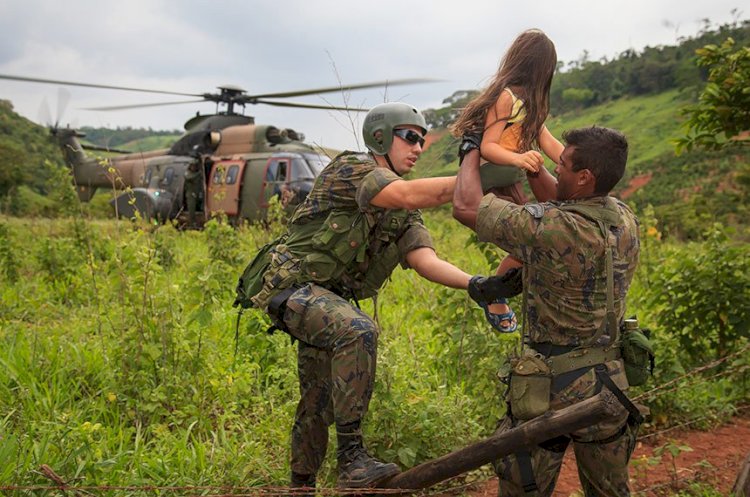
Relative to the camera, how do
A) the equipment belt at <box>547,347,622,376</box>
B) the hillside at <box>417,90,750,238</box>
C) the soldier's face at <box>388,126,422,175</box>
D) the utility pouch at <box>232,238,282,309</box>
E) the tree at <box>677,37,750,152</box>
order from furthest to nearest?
the hillside at <box>417,90,750,238</box> → the tree at <box>677,37,750,152</box> → the utility pouch at <box>232,238,282,309</box> → the soldier's face at <box>388,126,422,175</box> → the equipment belt at <box>547,347,622,376</box>

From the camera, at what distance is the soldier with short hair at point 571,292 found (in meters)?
2.48

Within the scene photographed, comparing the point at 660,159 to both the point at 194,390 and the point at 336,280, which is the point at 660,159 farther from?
the point at 336,280

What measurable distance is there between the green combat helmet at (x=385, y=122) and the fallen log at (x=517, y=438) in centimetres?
135

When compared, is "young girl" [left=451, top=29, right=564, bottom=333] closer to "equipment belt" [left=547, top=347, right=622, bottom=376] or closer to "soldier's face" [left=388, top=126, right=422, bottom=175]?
"soldier's face" [left=388, top=126, right=422, bottom=175]

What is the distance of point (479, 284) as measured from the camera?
9.20 feet

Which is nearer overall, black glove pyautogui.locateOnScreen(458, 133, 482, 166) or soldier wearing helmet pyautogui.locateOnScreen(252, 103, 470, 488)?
black glove pyautogui.locateOnScreen(458, 133, 482, 166)

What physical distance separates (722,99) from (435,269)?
3559 millimetres

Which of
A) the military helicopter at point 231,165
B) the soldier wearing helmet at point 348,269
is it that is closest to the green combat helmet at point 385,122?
the soldier wearing helmet at point 348,269

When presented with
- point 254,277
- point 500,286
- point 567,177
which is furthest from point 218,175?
point 567,177

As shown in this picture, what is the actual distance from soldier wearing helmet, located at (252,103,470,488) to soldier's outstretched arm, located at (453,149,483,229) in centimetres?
12

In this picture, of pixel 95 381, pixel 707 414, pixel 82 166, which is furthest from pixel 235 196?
pixel 707 414

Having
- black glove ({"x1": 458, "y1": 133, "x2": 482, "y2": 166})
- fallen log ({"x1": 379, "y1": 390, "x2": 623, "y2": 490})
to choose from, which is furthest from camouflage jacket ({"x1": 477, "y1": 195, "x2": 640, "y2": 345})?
fallen log ({"x1": 379, "y1": 390, "x2": 623, "y2": 490})

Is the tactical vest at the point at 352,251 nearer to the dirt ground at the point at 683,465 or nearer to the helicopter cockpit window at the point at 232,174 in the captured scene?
the dirt ground at the point at 683,465

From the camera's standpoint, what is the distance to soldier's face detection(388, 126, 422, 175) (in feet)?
10.1
